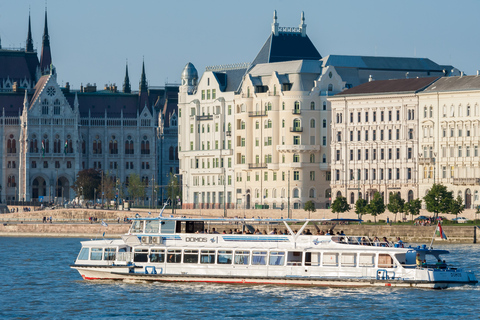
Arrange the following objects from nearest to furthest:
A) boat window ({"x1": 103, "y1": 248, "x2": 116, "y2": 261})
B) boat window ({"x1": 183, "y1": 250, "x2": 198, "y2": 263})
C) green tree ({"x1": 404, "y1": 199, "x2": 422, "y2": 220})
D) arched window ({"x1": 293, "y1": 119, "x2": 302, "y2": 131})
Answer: boat window ({"x1": 183, "y1": 250, "x2": 198, "y2": 263}) → boat window ({"x1": 103, "y1": 248, "x2": 116, "y2": 261}) → green tree ({"x1": 404, "y1": 199, "x2": 422, "y2": 220}) → arched window ({"x1": 293, "y1": 119, "x2": 302, "y2": 131})

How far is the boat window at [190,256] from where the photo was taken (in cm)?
7862

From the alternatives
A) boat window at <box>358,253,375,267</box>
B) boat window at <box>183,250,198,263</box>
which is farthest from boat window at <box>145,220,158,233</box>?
boat window at <box>358,253,375,267</box>

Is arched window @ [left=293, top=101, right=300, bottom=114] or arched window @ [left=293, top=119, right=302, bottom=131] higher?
arched window @ [left=293, top=101, right=300, bottom=114]

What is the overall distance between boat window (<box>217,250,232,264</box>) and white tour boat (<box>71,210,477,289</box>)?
0.06 metres

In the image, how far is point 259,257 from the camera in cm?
7762

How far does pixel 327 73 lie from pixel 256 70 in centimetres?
1250

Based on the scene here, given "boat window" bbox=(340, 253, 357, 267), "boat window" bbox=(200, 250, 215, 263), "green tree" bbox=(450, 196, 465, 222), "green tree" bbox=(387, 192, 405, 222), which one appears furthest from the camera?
"green tree" bbox=(387, 192, 405, 222)

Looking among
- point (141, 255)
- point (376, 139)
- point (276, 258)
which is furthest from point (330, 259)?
point (376, 139)

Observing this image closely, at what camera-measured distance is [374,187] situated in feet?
507

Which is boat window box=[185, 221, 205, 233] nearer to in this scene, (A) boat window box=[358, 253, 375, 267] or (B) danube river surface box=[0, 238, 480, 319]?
(B) danube river surface box=[0, 238, 480, 319]

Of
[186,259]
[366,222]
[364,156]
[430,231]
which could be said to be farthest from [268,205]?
[186,259]

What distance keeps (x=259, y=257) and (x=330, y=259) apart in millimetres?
4097

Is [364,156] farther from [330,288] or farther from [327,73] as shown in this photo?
[330,288]

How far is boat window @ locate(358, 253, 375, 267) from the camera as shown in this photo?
75.5 meters
